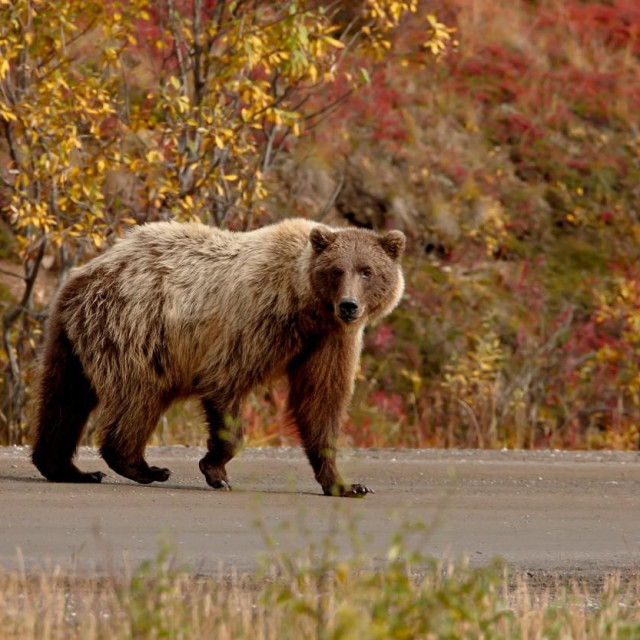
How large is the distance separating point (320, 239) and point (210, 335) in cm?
96

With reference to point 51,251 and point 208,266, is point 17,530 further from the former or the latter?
point 51,251

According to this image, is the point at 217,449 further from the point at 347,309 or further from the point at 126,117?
the point at 126,117

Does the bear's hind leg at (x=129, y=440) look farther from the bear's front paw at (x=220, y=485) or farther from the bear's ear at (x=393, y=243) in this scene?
the bear's ear at (x=393, y=243)

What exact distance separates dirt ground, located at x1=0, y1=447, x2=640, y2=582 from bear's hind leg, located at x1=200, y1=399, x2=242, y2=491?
105 mm

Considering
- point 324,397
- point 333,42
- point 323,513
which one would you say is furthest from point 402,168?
point 323,513

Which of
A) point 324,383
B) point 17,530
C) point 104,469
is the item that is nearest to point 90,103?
point 104,469

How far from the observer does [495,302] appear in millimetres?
19719

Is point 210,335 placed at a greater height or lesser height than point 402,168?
lesser

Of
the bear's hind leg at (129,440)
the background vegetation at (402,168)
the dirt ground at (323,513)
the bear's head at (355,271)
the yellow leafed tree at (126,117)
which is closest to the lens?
the dirt ground at (323,513)

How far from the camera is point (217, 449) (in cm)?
904

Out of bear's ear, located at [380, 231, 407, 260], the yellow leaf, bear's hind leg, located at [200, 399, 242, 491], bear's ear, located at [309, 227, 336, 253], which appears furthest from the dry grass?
the yellow leaf

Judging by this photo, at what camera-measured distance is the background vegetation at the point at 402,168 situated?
1313 centimetres

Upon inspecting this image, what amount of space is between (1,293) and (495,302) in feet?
22.3

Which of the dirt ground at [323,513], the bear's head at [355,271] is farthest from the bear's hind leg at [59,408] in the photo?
the bear's head at [355,271]
